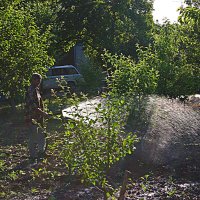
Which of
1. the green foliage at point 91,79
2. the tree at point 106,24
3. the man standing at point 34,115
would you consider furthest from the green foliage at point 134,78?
the tree at point 106,24

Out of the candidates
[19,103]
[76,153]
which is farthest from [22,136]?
[19,103]

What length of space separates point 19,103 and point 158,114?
42.8 feet

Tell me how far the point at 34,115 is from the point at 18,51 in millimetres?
5194

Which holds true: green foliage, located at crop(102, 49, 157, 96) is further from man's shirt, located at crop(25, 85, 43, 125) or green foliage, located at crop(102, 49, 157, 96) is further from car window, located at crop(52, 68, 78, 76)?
car window, located at crop(52, 68, 78, 76)

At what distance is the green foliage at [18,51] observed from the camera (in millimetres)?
12884

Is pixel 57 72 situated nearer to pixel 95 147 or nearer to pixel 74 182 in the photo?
pixel 74 182

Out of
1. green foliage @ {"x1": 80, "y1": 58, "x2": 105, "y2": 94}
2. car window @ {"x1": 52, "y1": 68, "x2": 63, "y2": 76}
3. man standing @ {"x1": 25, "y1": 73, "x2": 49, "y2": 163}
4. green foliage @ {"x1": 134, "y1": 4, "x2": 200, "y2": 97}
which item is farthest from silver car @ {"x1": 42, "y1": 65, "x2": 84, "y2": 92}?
man standing @ {"x1": 25, "y1": 73, "x2": 49, "y2": 163}

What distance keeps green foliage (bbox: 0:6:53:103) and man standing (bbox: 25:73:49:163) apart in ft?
13.2

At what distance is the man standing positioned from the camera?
8.96 meters

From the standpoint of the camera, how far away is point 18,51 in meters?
13.8

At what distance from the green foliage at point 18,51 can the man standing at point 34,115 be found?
13.2 ft

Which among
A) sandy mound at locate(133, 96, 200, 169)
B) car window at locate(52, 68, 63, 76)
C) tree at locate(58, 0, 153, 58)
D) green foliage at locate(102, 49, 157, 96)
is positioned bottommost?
sandy mound at locate(133, 96, 200, 169)

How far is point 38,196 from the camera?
6.64m

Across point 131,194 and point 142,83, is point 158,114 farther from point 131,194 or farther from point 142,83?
point 131,194
